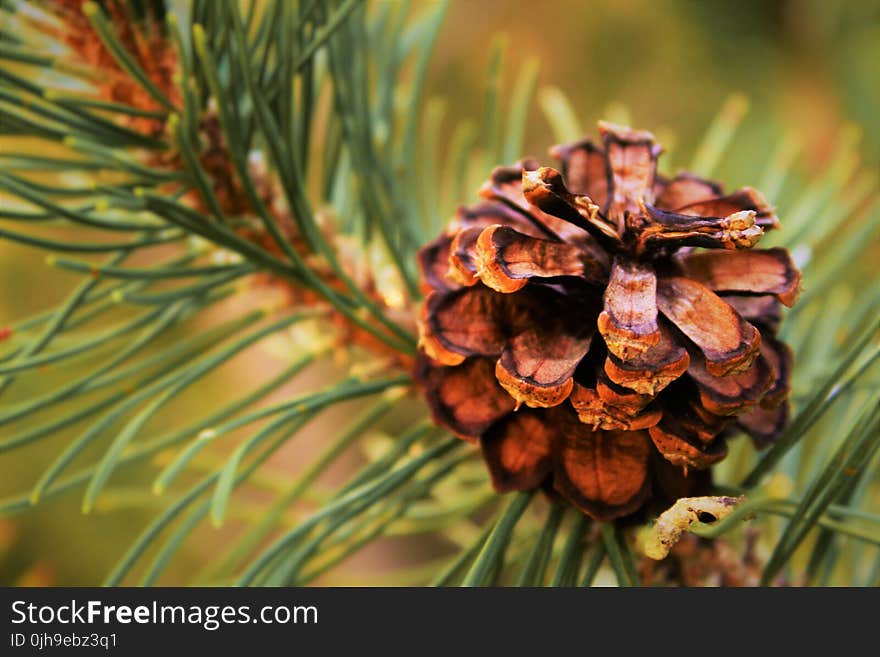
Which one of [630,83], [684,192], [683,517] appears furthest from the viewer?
[630,83]

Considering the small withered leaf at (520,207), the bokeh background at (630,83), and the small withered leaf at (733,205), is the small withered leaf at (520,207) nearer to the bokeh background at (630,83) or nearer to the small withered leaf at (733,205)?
the small withered leaf at (733,205)

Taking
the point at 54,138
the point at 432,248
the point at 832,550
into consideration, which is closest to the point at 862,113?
the point at 832,550

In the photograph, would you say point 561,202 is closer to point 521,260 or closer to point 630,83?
point 521,260

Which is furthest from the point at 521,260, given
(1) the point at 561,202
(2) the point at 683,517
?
(2) the point at 683,517

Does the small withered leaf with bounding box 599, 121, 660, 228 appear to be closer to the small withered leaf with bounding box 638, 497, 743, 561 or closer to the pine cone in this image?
the pine cone

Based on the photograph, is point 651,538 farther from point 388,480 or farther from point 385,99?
point 385,99

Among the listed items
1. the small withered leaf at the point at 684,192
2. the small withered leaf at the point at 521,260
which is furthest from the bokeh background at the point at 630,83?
the small withered leaf at the point at 521,260

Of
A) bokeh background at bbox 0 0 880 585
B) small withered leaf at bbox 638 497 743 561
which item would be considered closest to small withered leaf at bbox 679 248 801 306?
small withered leaf at bbox 638 497 743 561

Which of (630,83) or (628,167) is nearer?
(628,167)
